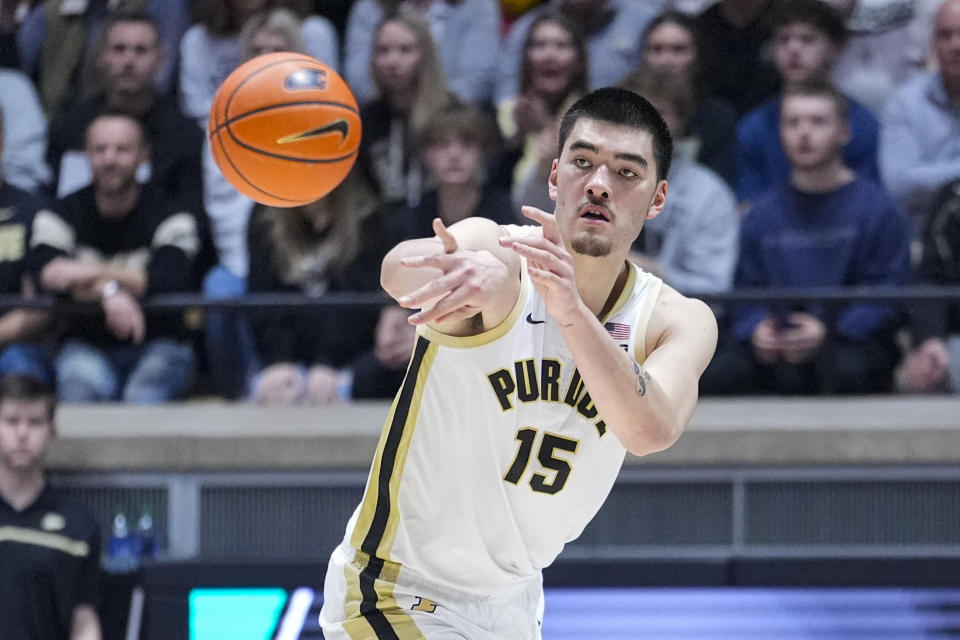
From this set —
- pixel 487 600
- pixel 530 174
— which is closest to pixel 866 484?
pixel 530 174

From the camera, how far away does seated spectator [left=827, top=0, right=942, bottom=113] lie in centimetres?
723

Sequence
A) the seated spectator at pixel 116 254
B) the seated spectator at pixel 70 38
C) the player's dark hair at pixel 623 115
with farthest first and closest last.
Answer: the seated spectator at pixel 70 38 → the seated spectator at pixel 116 254 → the player's dark hair at pixel 623 115

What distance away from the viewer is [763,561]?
625 cm

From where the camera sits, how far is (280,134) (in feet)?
15.8

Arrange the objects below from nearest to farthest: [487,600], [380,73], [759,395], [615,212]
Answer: [615,212] < [487,600] < [759,395] < [380,73]

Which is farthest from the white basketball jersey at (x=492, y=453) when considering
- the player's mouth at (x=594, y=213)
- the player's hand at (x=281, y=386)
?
the player's hand at (x=281, y=386)

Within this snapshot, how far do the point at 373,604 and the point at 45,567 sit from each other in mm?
2800

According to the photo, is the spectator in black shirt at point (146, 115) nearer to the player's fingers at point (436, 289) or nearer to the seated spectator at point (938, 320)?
the seated spectator at point (938, 320)

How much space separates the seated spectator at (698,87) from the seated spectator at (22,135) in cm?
334

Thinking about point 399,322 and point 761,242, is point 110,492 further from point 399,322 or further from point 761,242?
point 761,242

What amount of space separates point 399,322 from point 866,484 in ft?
7.64

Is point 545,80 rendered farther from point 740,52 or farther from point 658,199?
point 658,199

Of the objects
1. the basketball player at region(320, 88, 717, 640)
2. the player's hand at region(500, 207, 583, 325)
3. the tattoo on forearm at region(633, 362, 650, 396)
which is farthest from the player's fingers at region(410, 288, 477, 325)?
the tattoo on forearm at region(633, 362, 650, 396)

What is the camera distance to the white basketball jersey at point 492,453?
12.3 ft
